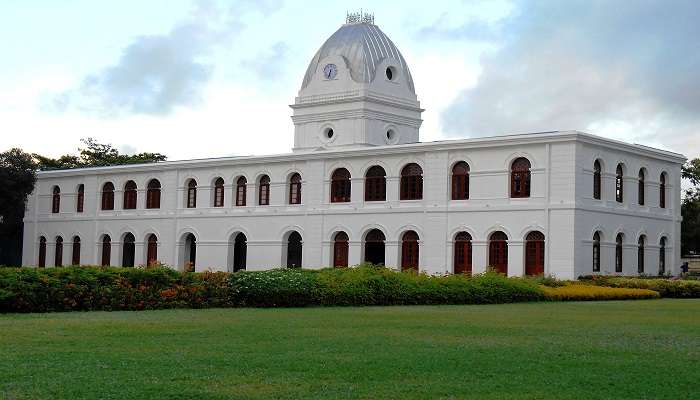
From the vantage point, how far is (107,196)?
60062mm

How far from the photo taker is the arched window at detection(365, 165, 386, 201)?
4919cm

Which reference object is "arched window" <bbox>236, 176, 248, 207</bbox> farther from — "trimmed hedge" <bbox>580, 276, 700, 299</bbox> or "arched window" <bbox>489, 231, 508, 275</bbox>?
"trimmed hedge" <bbox>580, 276, 700, 299</bbox>

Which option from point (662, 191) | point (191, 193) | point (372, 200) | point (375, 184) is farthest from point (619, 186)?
point (191, 193)

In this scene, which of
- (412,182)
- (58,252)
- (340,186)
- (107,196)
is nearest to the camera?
(412,182)

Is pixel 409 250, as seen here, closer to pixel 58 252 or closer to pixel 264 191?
pixel 264 191

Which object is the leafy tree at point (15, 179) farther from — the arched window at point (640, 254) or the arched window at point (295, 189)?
the arched window at point (640, 254)

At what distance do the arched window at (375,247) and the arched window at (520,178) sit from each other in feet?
24.8

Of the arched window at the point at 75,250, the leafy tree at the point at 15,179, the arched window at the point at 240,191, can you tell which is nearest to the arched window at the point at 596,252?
the arched window at the point at 240,191

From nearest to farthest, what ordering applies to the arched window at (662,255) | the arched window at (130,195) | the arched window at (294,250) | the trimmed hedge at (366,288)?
the trimmed hedge at (366,288), the arched window at (662,255), the arched window at (294,250), the arched window at (130,195)

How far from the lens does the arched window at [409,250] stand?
47.6 m

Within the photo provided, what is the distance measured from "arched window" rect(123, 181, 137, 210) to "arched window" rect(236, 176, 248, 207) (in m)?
7.33

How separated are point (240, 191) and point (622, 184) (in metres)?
20.1

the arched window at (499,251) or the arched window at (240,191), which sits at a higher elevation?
the arched window at (240,191)

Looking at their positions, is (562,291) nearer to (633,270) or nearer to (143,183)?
(633,270)
